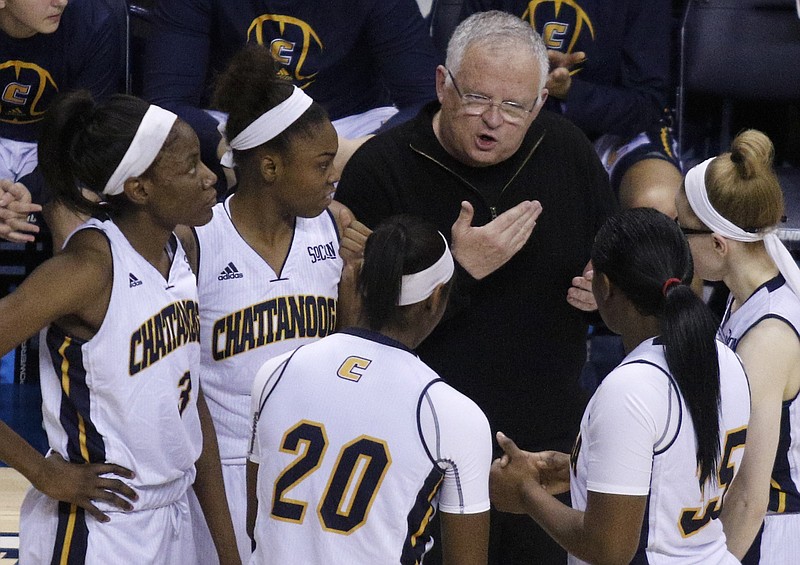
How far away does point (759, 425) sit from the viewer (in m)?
2.27

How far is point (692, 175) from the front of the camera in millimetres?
2529

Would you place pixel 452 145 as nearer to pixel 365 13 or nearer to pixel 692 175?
pixel 692 175

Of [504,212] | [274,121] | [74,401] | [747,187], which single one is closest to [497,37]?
[504,212]

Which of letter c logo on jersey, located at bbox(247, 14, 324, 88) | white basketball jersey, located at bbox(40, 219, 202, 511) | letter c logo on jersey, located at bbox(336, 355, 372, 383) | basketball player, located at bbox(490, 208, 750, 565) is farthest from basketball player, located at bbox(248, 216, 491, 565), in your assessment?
letter c logo on jersey, located at bbox(247, 14, 324, 88)

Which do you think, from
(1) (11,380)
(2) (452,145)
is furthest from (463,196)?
(1) (11,380)

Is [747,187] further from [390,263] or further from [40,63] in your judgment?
[40,63]

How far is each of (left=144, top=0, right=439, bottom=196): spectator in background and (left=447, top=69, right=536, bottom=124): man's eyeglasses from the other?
1.18 meters

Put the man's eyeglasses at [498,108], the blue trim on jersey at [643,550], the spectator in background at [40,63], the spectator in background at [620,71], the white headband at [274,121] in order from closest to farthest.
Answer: the blue trim on jersey at [643,550] < the white headband at [274,121] < the man's eyeglasses at [498,108] < the spectator in background at [40,63] < the spectator in background at [620,71]

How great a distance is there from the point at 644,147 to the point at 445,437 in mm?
2515

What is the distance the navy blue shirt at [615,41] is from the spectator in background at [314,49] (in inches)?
14.0

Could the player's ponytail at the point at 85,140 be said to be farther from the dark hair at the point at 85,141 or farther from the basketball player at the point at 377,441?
the basketball player at the point at 377,441

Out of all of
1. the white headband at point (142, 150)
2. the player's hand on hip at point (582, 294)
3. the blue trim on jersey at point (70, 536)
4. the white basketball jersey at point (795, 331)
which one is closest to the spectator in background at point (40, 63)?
the white headband at point (142, 150)

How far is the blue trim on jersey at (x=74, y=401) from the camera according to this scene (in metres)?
2.12

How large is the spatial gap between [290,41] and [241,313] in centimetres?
175
